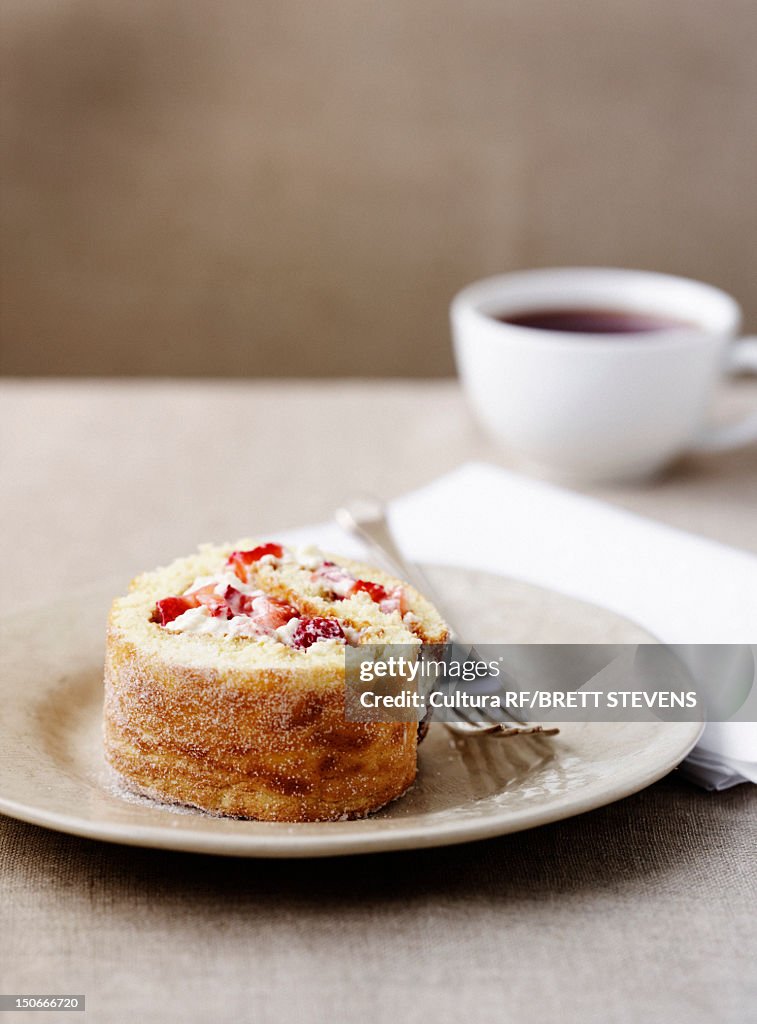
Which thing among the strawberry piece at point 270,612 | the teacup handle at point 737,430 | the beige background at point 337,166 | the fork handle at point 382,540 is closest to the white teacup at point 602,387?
the teacup handle at point 737,430

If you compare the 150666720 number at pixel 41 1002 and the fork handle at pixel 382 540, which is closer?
the 150666720 number at pixel 41 1002

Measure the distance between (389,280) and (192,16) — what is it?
87cm

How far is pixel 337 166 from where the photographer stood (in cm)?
321

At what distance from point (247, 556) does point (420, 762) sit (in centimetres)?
24

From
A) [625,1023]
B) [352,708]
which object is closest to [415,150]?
[352,708]

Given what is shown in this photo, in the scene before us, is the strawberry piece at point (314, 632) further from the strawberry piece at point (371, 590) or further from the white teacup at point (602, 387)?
the white teacup at point (602, 387)

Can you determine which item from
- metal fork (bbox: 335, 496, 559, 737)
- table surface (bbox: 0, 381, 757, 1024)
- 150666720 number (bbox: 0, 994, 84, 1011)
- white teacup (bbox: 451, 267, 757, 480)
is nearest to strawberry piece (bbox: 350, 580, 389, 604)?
metal fork (bbox: 335, 496, 559, 737)

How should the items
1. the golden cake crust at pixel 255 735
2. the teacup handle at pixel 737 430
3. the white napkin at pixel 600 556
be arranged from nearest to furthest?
the golden cake crust at pixel 255 735, the white napkin at pixel 600 556, the teacup handle at pixel 737 430

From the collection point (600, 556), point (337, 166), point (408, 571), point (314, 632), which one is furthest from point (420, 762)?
point (337, 166)

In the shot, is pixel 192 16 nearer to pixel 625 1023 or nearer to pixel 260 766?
pixel 260 766

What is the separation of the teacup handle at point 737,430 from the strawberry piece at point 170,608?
40.1 inches

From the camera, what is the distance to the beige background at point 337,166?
3.11m

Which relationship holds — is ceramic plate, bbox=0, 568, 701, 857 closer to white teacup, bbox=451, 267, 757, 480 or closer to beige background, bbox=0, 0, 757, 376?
white teacup, bbox=451, 267, 757, 480

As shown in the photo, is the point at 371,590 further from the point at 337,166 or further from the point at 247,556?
the point at 337,166
